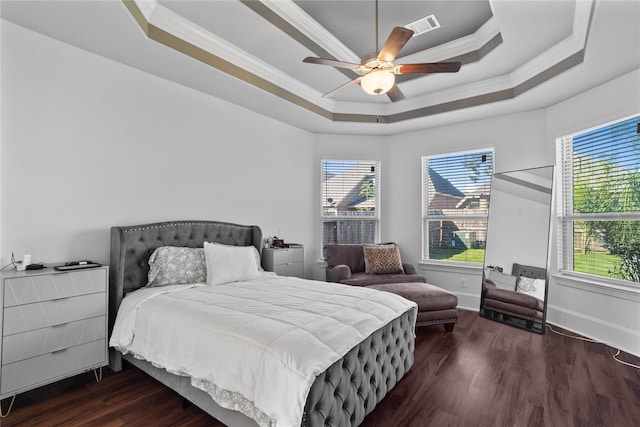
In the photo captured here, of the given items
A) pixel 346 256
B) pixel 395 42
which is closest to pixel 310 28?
pixel 395 42

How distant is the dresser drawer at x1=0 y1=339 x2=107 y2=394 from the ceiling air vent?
13.0ft

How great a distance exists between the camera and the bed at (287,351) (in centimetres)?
164

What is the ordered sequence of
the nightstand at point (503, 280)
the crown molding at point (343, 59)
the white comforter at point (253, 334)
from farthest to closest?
the nightstand at point (503, 280), the crown molding at point (343, 59), the white comforter at point (253, 334)

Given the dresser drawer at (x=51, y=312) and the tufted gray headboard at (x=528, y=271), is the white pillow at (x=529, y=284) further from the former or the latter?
the dresser drawer at (x=51, y=312)

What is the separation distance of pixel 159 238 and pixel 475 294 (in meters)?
4.34

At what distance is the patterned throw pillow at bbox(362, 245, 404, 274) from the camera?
4.73 m

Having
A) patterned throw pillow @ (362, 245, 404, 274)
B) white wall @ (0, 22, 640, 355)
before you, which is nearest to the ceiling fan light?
white wall @ (0, 22, 640, 355)

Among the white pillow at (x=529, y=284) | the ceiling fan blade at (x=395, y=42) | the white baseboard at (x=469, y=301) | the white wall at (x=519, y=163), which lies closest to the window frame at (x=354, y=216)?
the white wall at (x=519, y=163)

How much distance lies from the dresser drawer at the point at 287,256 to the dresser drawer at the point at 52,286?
194 cm

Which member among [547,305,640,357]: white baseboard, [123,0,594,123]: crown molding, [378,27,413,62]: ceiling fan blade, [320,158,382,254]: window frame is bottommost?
[547,305,640,357]: white baseboard

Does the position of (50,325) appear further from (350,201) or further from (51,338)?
(350,201)

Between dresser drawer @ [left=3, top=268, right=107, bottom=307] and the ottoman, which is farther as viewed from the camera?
the ottoman

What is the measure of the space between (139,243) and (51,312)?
0.88 metres

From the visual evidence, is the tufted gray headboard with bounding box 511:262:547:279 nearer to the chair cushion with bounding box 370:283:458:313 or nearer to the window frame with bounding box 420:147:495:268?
→ the window frame with bounding box 420:147:495:268
